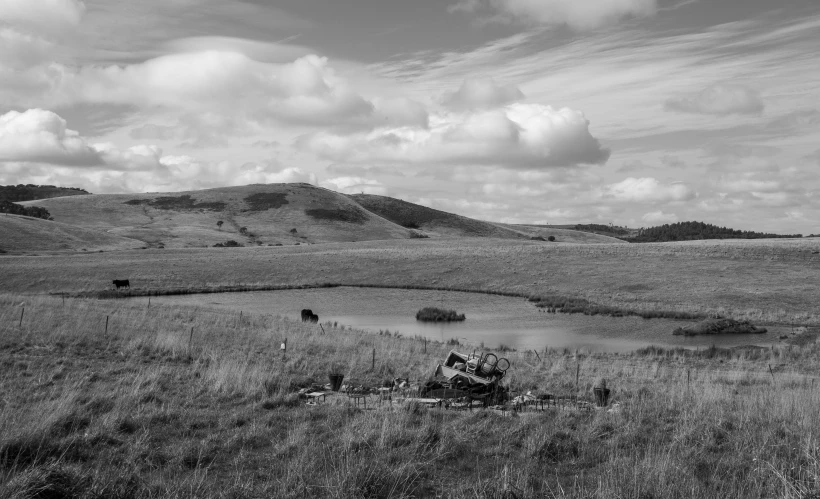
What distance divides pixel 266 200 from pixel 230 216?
17.8 m

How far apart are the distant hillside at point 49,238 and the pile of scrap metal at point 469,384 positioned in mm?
79377

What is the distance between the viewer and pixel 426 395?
569 inches

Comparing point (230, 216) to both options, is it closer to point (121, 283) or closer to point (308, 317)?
point (121, 283)

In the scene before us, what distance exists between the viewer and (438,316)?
40.3 metres

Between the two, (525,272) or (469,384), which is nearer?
(469,384)

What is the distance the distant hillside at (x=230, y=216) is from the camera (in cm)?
11462

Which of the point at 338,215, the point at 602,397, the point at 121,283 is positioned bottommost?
the point at 121,283

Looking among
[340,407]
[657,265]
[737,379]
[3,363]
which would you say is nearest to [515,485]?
[340,407]

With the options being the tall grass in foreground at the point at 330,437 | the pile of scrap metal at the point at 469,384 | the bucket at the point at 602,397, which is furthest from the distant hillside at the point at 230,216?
the bucket at the point at 602,397

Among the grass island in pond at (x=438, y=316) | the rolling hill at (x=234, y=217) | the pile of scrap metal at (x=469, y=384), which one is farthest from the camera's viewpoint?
the rolling hill at (x=234, y=217)


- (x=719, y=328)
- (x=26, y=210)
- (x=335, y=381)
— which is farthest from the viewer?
(x=26, y=210)

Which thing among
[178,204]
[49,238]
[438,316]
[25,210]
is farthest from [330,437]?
[178,204]

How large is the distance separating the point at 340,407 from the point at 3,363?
813cm

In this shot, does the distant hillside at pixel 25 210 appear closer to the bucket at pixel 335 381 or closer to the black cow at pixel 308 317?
the black cow at pixel 308 317
